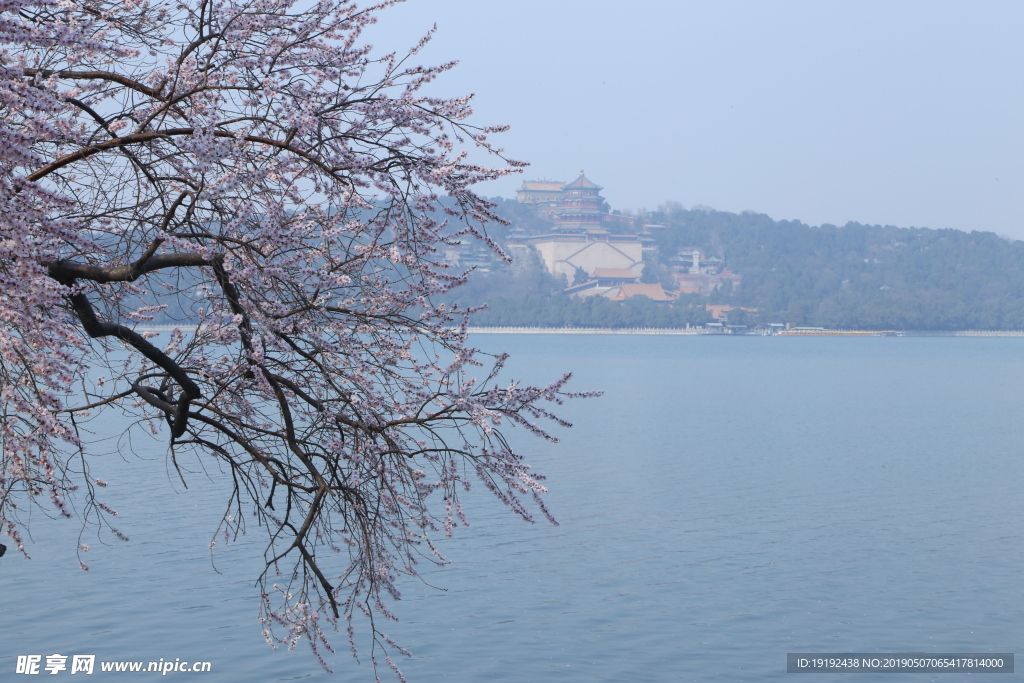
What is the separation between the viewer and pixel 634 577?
1477 cm

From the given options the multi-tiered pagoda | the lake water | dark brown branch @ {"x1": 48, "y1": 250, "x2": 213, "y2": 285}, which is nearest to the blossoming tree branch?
dark brown branch @ {"x1": 48, "y1": 250, "x2": 213, "y2": 285}

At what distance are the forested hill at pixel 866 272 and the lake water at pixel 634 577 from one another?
142 meters

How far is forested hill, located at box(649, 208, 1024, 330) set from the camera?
165 meters

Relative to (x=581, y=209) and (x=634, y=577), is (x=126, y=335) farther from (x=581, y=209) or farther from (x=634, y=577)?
(x=581, y=209)

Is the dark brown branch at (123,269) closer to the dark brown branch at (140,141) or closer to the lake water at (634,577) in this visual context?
the dark brown branch at (140,141)

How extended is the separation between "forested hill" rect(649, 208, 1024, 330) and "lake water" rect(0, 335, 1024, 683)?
14235 cm

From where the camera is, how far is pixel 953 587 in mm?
14711

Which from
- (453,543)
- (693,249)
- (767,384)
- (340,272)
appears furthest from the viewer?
(693,249)

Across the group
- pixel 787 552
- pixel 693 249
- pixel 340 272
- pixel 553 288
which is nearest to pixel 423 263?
pixel 340 272

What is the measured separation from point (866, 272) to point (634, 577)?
17582 centimetres

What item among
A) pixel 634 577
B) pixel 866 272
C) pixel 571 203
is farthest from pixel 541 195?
pixel 634 577

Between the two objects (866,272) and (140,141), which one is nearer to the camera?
(140,141)

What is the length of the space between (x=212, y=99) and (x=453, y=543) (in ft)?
39.6

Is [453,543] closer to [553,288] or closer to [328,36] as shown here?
[328,36]
